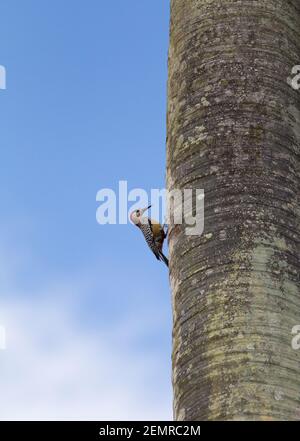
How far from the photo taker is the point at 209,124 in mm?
5969

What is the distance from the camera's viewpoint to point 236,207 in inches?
223

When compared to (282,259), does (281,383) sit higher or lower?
lower

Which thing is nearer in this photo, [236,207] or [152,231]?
[236,207]

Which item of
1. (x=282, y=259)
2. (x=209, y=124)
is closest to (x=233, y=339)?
(x=282, y=259)

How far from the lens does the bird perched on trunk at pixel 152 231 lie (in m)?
10.0

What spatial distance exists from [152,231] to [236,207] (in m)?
4.88

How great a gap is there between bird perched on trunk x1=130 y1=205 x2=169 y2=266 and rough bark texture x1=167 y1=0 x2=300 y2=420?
3635mm

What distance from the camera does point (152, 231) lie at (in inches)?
414

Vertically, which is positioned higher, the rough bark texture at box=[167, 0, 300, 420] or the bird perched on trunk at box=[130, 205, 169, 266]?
the bird perched on trunk at box=[130, 205, 169, 266]

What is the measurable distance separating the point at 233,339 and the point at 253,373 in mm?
211

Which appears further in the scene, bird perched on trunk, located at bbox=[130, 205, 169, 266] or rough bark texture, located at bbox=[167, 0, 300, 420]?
bird perched on trunk, located at bbox=[130, 205, 169, 266]

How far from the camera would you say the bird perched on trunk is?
10.0 m

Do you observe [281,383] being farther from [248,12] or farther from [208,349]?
[248,12]

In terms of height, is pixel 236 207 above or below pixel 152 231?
below
